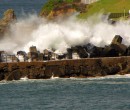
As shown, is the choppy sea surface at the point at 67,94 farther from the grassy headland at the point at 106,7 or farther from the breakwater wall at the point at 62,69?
the grassy headland at the point at 106,7

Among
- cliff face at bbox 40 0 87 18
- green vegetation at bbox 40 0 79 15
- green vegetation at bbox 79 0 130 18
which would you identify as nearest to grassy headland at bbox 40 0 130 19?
green vegetation at bbox 79 0 130 18

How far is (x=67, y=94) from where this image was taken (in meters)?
45.6

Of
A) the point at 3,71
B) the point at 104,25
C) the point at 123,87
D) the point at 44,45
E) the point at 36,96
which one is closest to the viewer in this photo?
the point at 36,96

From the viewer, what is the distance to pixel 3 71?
2013 inches

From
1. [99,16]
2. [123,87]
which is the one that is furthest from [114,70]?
[99,16]

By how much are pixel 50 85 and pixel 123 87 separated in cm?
389

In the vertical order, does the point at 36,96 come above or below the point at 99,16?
below

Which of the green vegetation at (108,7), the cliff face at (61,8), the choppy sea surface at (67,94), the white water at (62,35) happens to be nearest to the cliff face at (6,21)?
the white water at (62,35)

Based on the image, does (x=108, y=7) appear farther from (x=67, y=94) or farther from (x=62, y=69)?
(x=67, y=94)

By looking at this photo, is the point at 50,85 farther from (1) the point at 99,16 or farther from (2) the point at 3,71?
(1) the point at 99,16

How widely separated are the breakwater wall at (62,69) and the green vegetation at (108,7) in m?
29.6

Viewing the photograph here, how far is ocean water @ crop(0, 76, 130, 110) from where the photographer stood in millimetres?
41938

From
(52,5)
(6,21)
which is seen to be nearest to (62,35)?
(6,21)

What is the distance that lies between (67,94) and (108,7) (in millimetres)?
41572
